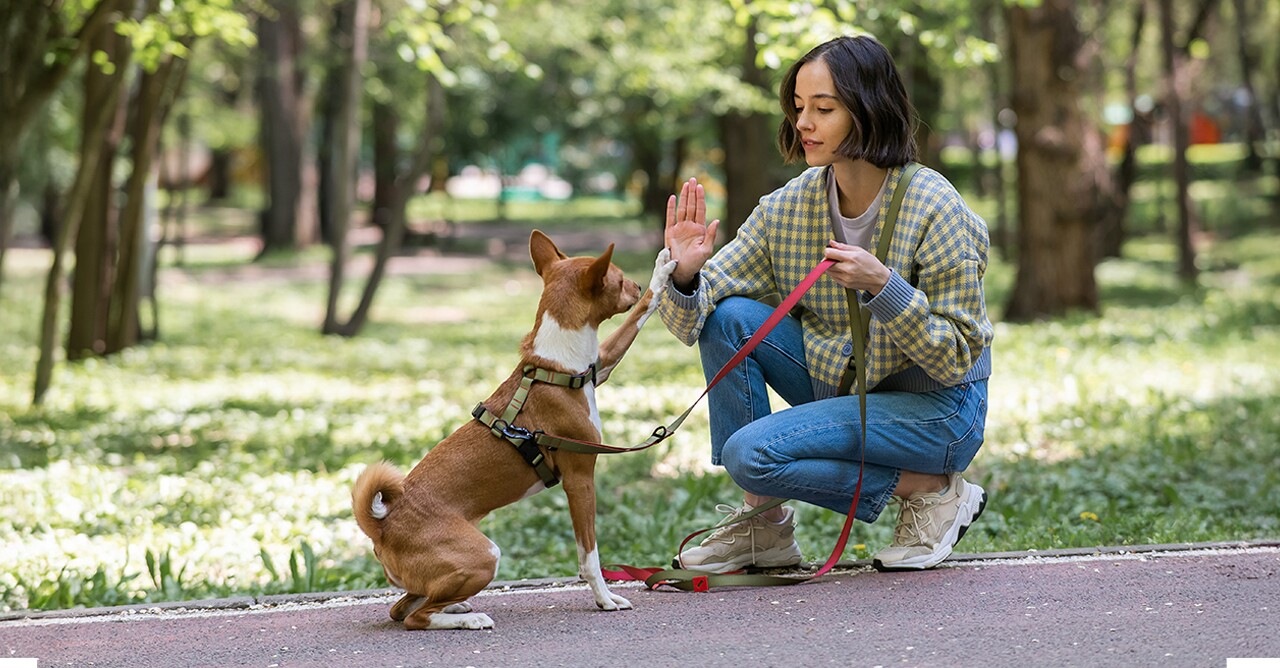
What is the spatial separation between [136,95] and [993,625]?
45.8 ft

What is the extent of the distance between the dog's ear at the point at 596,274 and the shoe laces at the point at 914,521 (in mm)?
1443

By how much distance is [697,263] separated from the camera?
16.0 feet

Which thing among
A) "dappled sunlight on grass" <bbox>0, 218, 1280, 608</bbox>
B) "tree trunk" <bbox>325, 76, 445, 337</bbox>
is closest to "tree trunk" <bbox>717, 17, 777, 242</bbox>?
"tree trunk" <bbox>325, 76, 445, 337</bbox>

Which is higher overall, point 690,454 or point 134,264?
point 134,264

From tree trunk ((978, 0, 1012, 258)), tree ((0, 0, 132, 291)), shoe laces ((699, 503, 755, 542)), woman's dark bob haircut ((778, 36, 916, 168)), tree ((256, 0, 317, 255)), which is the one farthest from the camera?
tree ((256, 0, 317, 255))

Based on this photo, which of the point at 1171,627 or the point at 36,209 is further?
the point at 36,209

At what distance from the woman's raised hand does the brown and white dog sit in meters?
0.28

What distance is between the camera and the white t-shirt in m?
4.86

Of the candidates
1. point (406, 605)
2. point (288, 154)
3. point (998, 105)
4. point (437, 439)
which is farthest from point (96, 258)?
point (998, 105)

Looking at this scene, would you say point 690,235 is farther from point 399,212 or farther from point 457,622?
point 399,212

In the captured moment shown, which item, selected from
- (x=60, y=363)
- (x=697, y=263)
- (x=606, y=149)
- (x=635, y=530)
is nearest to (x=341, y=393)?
(x=60, y=363)

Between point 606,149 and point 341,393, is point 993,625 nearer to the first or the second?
point 341,393

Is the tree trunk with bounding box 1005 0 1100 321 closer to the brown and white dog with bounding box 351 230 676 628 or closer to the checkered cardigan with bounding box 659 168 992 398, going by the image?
the checkered cardigan with bounding box 659 168 992 398

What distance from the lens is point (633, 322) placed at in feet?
15.7
